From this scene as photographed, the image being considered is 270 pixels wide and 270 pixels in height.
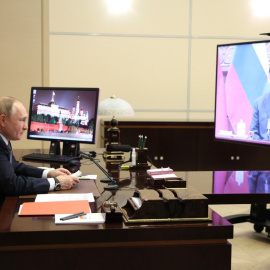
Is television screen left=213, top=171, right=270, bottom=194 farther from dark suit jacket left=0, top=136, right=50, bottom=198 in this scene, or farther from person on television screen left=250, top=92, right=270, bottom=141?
dark suit jacket left=0, top=136, right=50, bottom=198

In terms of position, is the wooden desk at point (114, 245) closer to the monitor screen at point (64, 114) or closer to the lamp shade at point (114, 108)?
the monitor screen at point (64, 114)

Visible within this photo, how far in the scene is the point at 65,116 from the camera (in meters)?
3.68

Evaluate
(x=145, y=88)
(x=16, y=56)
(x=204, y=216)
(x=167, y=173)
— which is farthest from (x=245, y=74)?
(x=16, y=56)

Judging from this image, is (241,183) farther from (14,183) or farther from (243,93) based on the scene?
(14,183)

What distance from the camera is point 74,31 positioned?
19.5ft

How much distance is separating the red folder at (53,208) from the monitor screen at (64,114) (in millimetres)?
1335

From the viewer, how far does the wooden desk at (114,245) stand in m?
1.84

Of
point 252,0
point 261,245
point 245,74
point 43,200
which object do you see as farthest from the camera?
point 252,0

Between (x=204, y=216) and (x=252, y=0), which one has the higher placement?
(x=252, y=0)

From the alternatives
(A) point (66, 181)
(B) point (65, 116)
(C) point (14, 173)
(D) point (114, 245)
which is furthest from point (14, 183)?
(B) point (65, 116)

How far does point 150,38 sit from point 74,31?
35.4 inches

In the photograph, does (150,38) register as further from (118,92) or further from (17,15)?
(17,15)

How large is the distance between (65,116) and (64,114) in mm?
16

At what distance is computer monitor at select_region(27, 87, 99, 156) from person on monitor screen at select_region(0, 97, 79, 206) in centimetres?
74
